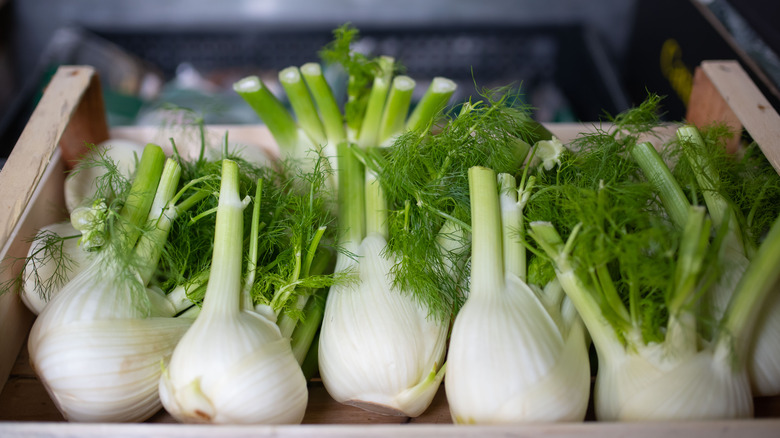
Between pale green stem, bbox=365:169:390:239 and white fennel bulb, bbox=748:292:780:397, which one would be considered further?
pale green stem, bbox=365:169:390:239

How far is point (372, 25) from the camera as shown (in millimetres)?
2742

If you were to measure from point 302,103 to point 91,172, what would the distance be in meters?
0.56

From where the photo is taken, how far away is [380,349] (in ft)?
3.44

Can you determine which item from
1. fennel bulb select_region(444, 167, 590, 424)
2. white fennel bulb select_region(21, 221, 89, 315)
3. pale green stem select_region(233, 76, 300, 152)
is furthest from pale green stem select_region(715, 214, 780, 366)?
white fennel bulb select_region(21, 221, 89, 315)

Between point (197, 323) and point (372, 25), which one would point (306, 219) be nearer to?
point (197, 323)

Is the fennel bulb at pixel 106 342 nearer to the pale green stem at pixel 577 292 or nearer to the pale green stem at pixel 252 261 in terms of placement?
the pale green stem at pixel 252 261

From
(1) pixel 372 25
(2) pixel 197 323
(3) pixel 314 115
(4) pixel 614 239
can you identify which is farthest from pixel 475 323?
(1) pixel 372 25

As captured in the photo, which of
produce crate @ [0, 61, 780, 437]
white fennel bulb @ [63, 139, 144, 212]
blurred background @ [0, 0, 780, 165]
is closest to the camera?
produce crate @ [0, 61, 780, 437]

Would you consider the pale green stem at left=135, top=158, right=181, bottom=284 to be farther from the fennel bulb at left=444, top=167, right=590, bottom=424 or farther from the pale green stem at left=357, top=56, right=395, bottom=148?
the fennel bulb at left=444, top=167, right=590, bottom=424

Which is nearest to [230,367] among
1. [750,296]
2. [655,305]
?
[655,305]

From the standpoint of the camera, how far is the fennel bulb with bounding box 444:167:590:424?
936mm

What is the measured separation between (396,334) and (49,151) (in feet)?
2.78

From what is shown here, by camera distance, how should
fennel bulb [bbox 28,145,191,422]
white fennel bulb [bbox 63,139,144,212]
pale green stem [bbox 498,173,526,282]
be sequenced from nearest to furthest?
fennel bulb [bbox 28,145,191,422], pale green stem [bbox 498,173,526,282], white fennel bulb [bbox 63,139,144,212]

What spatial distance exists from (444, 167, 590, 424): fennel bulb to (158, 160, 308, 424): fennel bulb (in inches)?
11.3
